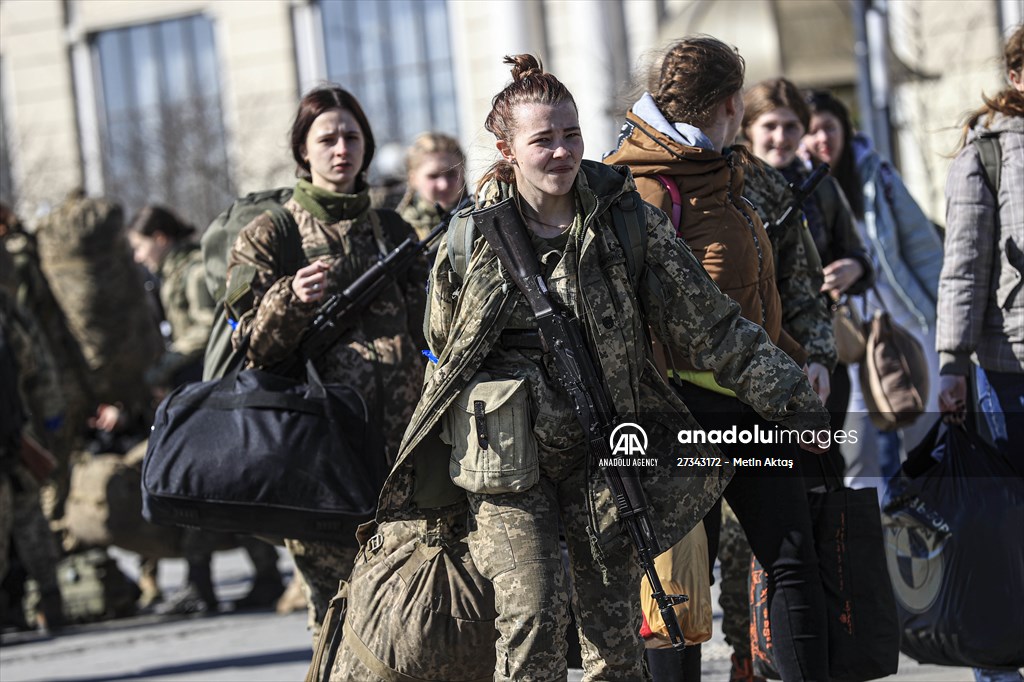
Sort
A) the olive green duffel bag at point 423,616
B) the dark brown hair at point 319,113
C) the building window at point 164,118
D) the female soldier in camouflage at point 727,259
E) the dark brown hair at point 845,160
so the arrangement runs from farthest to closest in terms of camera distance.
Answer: the building window at point 164,118
the dark brown hair at point 845,160
the dark brown hair at point 319,113
the female soldier in camouflage at point 727,259
the olive green duffel bag at point 423,616

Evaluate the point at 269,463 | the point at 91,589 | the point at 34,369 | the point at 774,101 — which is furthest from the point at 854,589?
the point at 91,589

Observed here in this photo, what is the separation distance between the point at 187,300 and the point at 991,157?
5136 mm

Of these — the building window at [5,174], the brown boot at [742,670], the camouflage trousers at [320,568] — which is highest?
the building window at [5,174]

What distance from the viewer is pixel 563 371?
13.6ft

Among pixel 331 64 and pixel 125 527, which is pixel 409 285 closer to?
pixel 125 527

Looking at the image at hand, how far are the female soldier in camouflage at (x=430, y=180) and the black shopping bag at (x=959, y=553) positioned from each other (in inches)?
106

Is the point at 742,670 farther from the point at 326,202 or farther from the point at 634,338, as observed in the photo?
the point at 326,202

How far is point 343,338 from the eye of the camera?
550 cm

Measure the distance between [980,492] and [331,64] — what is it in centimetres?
2231

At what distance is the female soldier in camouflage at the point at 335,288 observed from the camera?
17.8 feet

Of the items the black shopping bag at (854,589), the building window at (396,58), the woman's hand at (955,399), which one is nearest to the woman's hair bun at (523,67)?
the black shopping bag at (854,589)

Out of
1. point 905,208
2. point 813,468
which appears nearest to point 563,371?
point 813,468

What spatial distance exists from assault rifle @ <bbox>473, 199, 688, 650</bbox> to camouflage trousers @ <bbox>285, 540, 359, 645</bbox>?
1.56 m

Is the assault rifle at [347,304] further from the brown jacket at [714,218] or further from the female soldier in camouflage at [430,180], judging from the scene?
the female soldier in camouflage at [430,180]
